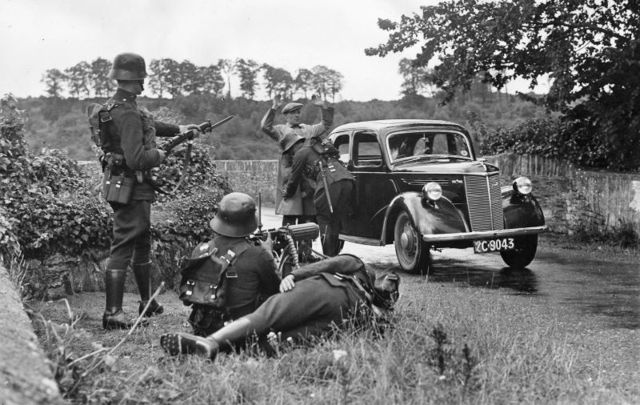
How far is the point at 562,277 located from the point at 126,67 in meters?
5.67

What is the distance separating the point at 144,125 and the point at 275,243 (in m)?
1.43

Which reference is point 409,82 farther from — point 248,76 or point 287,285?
point 287,285

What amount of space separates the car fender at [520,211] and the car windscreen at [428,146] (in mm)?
977

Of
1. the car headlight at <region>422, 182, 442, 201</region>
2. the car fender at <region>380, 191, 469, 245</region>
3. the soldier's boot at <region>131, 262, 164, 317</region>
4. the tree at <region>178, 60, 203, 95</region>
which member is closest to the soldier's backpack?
the soldier's boot at <region>131, 262, 164, 317</region>

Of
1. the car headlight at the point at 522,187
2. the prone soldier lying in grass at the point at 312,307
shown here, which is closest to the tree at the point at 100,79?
the car headlight at the point at 522,187

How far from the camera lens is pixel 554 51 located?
11.7 meters

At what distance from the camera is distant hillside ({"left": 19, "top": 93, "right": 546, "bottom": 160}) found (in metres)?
40.7

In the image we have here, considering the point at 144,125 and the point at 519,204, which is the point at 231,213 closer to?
the point at 144,125

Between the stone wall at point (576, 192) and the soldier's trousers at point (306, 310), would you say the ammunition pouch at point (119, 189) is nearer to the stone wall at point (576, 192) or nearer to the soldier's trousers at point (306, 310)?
the soldier's trousers at point (306, 310)

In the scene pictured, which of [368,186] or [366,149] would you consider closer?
[368,186]

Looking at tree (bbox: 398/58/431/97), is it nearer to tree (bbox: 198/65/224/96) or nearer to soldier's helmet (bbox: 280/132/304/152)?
tree (bbox: 198/65/224/96)

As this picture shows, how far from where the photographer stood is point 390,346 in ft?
14.7

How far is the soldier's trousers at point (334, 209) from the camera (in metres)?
9.68

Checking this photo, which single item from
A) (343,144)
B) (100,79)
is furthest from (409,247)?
(100,79)
